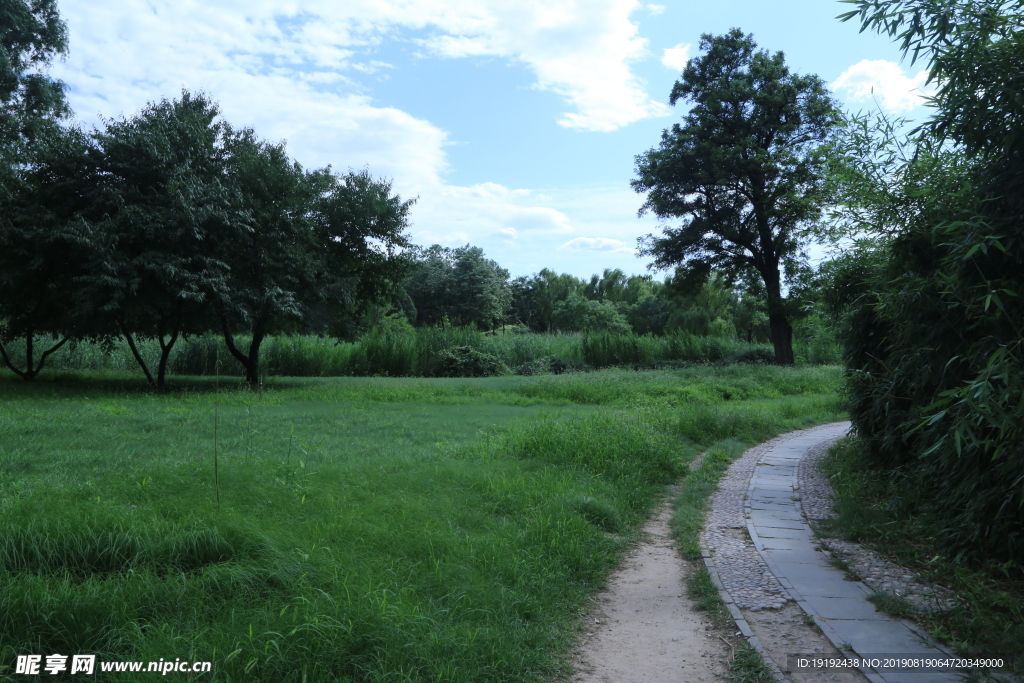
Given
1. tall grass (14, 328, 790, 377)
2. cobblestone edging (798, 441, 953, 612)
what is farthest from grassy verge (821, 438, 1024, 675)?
tall grass (14, 328, 790, 377)

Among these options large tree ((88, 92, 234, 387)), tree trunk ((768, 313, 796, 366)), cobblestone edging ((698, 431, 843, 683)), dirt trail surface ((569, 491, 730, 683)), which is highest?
large tree ((88, 92, 234, 387))

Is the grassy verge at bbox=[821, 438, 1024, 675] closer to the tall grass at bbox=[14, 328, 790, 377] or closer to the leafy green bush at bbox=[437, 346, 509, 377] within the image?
the leafy green bush at bbox=[437, 346, 509, 377]

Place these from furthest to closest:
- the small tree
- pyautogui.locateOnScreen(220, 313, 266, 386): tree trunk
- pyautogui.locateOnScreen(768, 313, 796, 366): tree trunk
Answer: pyautogui.locateOnScreen(768, 313, 796, 366): tree trunk, pyautogui.locateOnScreen(220, 313, 266, 386): tree trunk, the small tree

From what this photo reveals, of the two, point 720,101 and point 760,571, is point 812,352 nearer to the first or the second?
point 720,101

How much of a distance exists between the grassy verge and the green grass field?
6.88ft

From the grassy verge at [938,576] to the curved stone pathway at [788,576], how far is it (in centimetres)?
22

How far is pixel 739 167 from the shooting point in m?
24.9

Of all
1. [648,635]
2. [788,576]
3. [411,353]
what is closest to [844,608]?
[788,576]

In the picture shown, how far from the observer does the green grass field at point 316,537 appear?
332cm

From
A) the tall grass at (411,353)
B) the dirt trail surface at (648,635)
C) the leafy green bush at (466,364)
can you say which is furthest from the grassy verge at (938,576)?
the tall grass at (411,353)

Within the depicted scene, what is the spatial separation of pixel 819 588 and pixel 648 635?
1.56 metres

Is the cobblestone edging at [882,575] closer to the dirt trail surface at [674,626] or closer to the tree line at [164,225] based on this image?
the dirt trail surface at [674,626]

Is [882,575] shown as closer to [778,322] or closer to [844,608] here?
[844,608]

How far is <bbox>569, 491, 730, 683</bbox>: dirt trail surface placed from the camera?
11.9 feet
